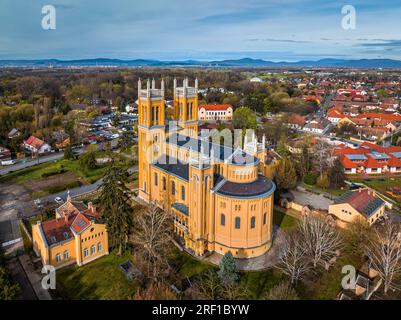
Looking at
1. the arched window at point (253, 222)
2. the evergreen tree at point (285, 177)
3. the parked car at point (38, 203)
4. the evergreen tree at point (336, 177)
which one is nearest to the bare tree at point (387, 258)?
the arched window at point (253, 222)

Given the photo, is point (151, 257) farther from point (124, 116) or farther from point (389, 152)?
point (124, 116)

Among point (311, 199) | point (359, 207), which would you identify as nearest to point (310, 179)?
point (311, 199)

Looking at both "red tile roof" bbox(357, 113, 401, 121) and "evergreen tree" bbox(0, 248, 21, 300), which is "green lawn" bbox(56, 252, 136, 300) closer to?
"evergreen tree" bbox(0, 248, 21, 300)

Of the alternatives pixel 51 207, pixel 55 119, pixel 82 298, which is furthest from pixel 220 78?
pixel 82 298

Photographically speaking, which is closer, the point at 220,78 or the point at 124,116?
the point at 124,116

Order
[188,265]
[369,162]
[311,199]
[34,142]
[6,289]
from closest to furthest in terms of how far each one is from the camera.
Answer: [6,289] → [188,265] → [311,199] → [369,162] → [34,142]

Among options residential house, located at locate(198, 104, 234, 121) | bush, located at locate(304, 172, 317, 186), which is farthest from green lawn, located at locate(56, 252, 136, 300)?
residential house, located at locate(198, 104, 234, 121)

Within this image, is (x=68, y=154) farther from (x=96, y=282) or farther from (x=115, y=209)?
(x=96, y=282)
